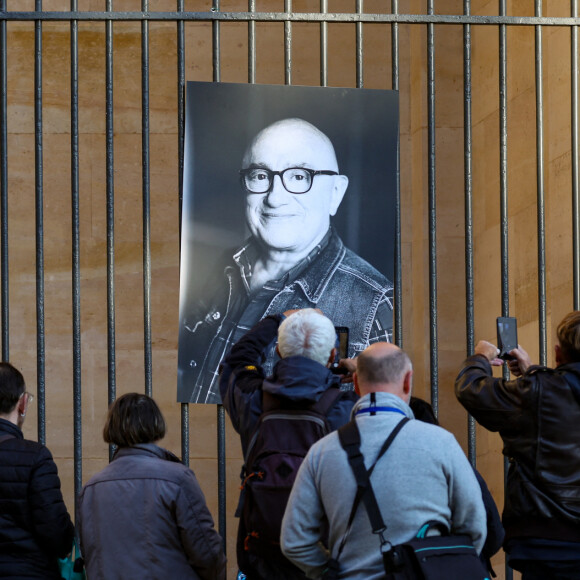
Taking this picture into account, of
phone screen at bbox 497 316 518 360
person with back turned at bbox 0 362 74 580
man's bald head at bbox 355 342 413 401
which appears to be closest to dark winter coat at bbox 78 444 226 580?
person with back turned at bbox 0 362 74 580

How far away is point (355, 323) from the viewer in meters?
5.96

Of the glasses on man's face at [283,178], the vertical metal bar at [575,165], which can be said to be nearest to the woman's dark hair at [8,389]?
the glasses on man's face at [283,178]

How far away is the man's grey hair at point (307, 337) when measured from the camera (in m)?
4.27

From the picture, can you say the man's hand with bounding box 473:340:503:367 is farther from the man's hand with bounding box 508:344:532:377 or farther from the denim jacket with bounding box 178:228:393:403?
the denim jacket with bounding box 178:228:393:403

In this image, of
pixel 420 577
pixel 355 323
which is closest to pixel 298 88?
pixel 355 323

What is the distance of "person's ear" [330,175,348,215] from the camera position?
601 centimetres

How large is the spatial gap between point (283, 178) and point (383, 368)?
251cm

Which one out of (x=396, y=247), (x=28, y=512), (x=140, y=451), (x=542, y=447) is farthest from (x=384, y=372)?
(x=396, y=247)

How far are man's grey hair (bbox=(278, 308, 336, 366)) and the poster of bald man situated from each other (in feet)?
5.25

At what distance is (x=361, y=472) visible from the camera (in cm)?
351

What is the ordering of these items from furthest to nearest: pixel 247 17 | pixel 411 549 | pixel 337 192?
pixel 337 192 → pixel 247 17 → pixel 411 549

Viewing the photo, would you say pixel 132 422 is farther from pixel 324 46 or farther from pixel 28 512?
pixel 324 46

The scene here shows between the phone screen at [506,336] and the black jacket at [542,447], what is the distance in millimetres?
415

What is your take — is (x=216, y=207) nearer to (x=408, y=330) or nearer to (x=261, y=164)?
(x=261, y=164)
